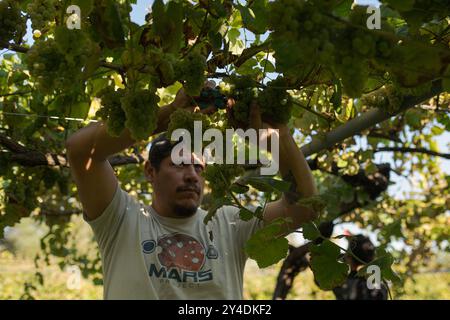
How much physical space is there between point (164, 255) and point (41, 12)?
3.70 feet

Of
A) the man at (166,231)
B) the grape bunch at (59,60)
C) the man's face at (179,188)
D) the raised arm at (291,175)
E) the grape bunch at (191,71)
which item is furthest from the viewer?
the man's face at (179,188)

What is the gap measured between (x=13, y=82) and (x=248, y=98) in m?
1.72

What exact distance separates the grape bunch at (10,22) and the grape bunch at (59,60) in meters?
0.42

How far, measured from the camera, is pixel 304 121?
2449mm

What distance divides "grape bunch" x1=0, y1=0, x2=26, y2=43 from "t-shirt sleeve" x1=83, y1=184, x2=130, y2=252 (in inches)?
37.3

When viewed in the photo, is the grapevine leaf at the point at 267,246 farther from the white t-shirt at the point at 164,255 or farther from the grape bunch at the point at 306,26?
the white t-shirt at the point at 164,255

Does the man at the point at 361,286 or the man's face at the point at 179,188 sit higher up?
the man's face at the point at 179,188

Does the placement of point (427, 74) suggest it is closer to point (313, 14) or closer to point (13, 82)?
point (313, 14)

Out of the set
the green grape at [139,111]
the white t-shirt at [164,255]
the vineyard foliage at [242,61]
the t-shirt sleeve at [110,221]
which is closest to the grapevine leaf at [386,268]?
the vineyard foliage at [242,61]

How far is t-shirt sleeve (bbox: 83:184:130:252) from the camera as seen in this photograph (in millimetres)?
2295

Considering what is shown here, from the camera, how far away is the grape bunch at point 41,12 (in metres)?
1.50

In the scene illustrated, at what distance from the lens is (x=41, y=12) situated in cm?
151

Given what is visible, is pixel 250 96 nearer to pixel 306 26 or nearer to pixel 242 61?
pixel 242 61

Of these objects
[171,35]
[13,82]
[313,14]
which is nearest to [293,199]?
[171,35]
